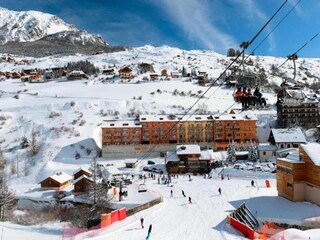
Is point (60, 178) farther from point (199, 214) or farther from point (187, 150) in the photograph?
point (199, 214)

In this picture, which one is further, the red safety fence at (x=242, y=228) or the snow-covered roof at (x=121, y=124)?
the snow-covered roof at (x=121, y=124)

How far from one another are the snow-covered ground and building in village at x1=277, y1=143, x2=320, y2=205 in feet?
3.45

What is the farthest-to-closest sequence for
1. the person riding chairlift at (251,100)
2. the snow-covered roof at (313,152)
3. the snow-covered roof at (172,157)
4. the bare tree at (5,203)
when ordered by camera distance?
1. the snow-covered roof at (172,157)
2. the bare tree at (5,203)
3. the snow-covered roof at (313,152)
4. the person riding chairlift at (251,100)

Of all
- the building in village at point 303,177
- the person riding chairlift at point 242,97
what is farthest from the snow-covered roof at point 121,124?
the person riding chairlift at point 242,97

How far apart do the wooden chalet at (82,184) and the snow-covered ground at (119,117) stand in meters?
6.57

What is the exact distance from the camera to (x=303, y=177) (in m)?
32.0

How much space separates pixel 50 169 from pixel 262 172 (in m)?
30.2

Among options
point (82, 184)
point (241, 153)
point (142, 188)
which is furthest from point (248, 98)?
point (241, 153)

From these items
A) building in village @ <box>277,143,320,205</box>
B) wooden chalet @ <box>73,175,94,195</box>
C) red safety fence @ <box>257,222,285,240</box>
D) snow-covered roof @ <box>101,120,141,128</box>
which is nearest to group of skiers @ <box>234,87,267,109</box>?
red safety fence @ <box>257,222,285,240</box>

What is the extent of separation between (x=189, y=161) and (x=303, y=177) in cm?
2454

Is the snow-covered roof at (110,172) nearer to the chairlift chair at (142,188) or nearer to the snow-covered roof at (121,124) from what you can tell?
the chairlift chair at (142,188)

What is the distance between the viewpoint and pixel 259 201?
1233 inches

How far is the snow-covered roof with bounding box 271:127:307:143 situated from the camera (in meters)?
57.1

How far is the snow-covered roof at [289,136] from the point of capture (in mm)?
57125
